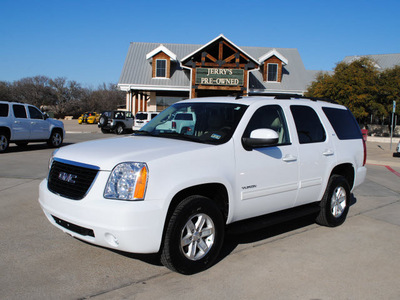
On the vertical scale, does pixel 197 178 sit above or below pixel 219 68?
below

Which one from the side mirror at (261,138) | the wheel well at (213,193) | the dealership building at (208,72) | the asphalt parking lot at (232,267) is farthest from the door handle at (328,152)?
the dealership building at (208,72)

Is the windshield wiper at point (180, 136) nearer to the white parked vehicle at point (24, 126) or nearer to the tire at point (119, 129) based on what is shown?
the white parked vehicle at point (24, 126)

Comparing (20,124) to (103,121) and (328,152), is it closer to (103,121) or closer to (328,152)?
(328,152)

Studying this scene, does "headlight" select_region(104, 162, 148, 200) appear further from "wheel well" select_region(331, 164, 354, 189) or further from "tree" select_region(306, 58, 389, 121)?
"tree" select_region(306, 58, 389, 121)

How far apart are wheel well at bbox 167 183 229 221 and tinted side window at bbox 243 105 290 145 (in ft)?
2.71

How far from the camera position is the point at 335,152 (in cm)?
547

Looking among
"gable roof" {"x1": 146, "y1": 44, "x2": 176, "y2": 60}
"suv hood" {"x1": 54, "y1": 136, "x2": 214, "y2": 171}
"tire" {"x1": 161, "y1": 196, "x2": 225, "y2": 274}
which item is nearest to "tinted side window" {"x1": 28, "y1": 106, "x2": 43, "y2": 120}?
"suv hood" {"x1": 54, "y1": 136, "x2": 214, "y2": 171}

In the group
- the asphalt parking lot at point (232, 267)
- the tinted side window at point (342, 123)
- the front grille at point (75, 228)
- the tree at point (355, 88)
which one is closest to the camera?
the asphalt parking lot at point (232, 267)

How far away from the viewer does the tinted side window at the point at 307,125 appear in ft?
16.6

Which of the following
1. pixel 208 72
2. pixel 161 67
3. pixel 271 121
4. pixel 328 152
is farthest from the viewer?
pixel 161 67

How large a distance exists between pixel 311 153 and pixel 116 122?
23.8 metres

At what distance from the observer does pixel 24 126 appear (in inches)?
569

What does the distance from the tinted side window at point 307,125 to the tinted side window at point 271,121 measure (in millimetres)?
231

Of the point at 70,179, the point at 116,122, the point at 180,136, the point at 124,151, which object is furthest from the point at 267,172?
the point at 116,122
